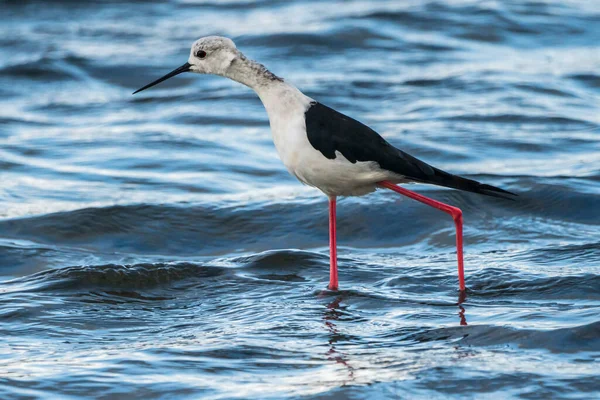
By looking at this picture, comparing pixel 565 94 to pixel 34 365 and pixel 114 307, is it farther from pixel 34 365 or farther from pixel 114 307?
pixel 34 365

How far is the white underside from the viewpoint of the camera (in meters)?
6.87

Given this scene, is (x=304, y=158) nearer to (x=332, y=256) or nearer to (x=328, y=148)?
(x=328, y=148)

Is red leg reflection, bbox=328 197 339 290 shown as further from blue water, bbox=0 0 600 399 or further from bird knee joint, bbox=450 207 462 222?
bird knee joint, bbox=450 207 462 222

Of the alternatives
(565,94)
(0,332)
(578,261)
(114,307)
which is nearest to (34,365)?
(0,332)

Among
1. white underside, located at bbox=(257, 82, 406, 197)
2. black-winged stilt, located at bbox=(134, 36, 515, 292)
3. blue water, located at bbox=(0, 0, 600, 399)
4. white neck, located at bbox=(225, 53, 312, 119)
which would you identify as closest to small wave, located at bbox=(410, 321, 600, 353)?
blue water, located at bbox=(0, 0, 600, 399)

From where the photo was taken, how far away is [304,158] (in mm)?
6859

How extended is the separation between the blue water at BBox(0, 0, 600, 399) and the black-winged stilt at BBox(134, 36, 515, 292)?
2.71 feet

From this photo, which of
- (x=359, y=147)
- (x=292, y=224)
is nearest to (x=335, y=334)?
(x=359, y=147)

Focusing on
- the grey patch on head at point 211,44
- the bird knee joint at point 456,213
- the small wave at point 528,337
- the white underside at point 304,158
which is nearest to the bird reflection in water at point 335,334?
the small wave at point 528,337

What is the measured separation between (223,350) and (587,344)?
2.10 metres

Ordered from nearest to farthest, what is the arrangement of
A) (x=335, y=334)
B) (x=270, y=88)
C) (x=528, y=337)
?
(x=528, y=337), (x=335, y=334), (x=270, y=88)

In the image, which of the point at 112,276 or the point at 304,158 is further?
the point at 112,276

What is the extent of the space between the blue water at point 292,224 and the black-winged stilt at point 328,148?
826mm

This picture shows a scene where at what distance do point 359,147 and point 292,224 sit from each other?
2860mm
